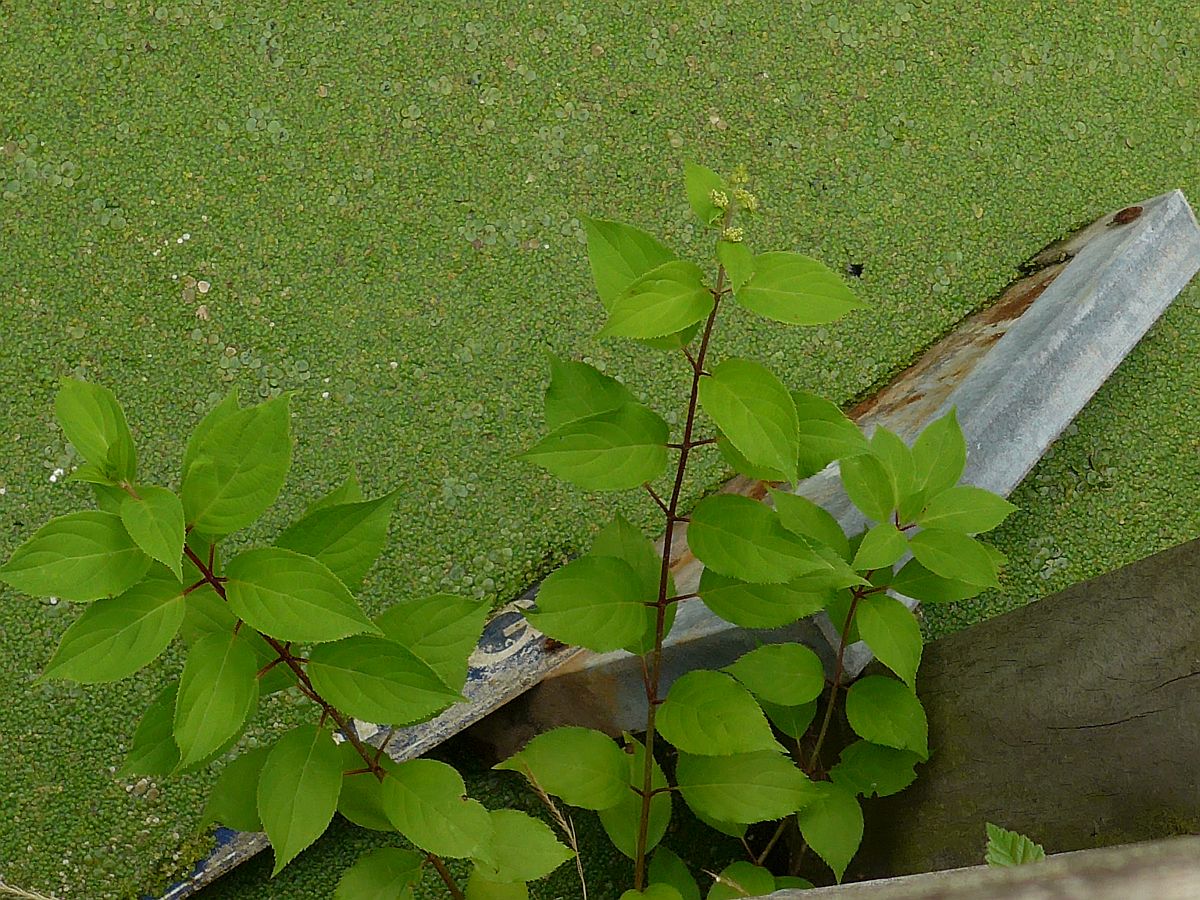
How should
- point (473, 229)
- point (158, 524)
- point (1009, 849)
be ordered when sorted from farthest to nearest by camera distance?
point (473, 229)
point (1009, 849)
point (158, 524)

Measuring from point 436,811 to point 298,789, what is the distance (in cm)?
11

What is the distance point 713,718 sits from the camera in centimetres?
94

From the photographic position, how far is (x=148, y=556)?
0.68m

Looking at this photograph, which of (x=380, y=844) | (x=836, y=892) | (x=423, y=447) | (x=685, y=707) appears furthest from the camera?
(x=423, y=447)

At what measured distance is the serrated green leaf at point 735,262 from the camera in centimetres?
69

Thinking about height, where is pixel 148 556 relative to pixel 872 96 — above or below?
above

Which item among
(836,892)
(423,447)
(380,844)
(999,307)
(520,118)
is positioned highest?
(520,118)

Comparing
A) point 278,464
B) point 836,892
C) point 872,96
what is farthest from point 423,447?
point 836,892

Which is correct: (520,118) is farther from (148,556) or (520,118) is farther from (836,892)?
(836,892)

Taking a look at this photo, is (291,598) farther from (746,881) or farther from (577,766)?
(746,881)

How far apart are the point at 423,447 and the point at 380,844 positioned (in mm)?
550

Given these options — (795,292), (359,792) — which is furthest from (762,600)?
(359,792)

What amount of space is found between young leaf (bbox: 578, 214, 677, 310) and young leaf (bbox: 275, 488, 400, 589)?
0.22 m

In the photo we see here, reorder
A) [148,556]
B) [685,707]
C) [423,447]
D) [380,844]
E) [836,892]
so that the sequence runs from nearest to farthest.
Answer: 1. [836,892]
2. [148,556]
3. [685,707]
4. [380,844]
5. [423,447]
